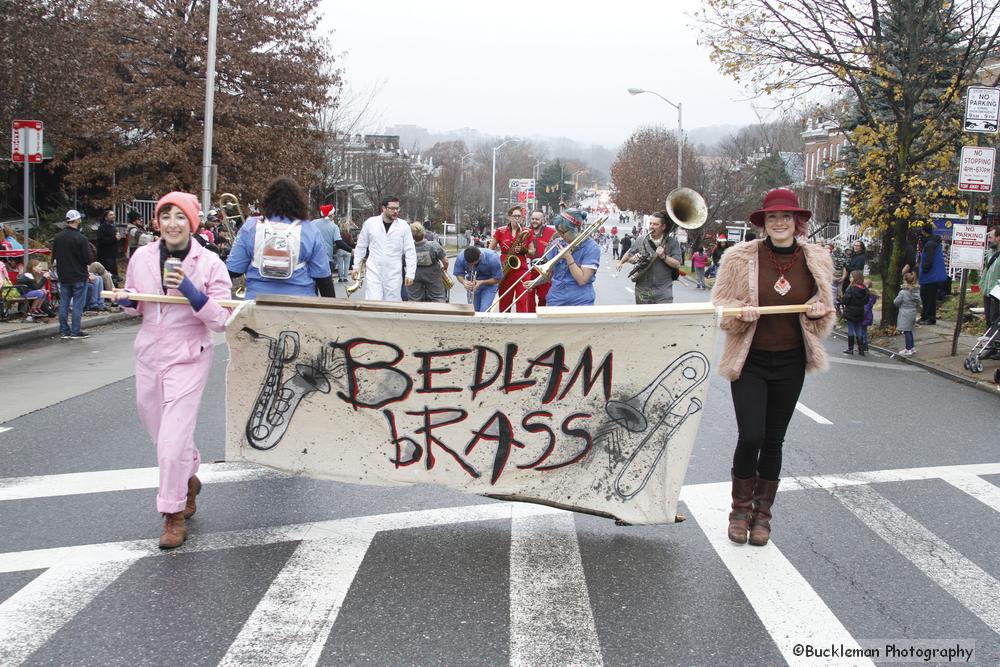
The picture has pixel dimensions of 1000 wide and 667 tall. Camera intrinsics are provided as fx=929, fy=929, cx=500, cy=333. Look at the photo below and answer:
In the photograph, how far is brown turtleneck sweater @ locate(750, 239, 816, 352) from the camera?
4949mm

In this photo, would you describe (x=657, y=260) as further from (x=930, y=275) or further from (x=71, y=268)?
(x=930, y=275)

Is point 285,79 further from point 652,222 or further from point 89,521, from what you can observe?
point 89,521

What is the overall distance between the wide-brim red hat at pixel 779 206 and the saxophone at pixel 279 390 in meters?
2.51

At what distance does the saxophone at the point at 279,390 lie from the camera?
5000 millimetres

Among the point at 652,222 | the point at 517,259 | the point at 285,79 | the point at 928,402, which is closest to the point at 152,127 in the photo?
the point at 285,79

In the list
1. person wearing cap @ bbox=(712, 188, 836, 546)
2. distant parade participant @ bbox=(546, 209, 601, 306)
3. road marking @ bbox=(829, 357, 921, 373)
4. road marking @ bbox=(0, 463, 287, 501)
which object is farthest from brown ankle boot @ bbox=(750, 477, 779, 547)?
road marking @ bbox=(829, 357, 921, 373)

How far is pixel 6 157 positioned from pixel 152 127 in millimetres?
3986

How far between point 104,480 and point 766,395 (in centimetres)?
424

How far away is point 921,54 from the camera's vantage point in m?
16.2

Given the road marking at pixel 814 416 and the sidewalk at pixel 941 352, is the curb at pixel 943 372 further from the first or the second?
the road marking at pixel 814 416

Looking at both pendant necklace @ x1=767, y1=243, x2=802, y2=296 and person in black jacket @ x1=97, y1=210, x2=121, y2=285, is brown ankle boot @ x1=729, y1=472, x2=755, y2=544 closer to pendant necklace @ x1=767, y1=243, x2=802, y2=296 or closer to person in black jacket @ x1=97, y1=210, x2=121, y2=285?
pendant necklace @ x1=767, y1=243, x2=802, y2=296

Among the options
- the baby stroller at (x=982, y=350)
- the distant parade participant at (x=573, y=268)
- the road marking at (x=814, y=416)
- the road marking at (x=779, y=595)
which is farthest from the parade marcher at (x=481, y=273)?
the road marking at (x=779, y=595)

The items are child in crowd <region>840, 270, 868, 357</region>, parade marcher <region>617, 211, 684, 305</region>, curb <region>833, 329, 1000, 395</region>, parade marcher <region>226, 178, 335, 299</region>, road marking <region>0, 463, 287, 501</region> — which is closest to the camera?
road marking <region>0, 463, 287, 501</region>

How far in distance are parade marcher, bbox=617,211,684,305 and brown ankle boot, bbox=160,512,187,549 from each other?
212 inches
